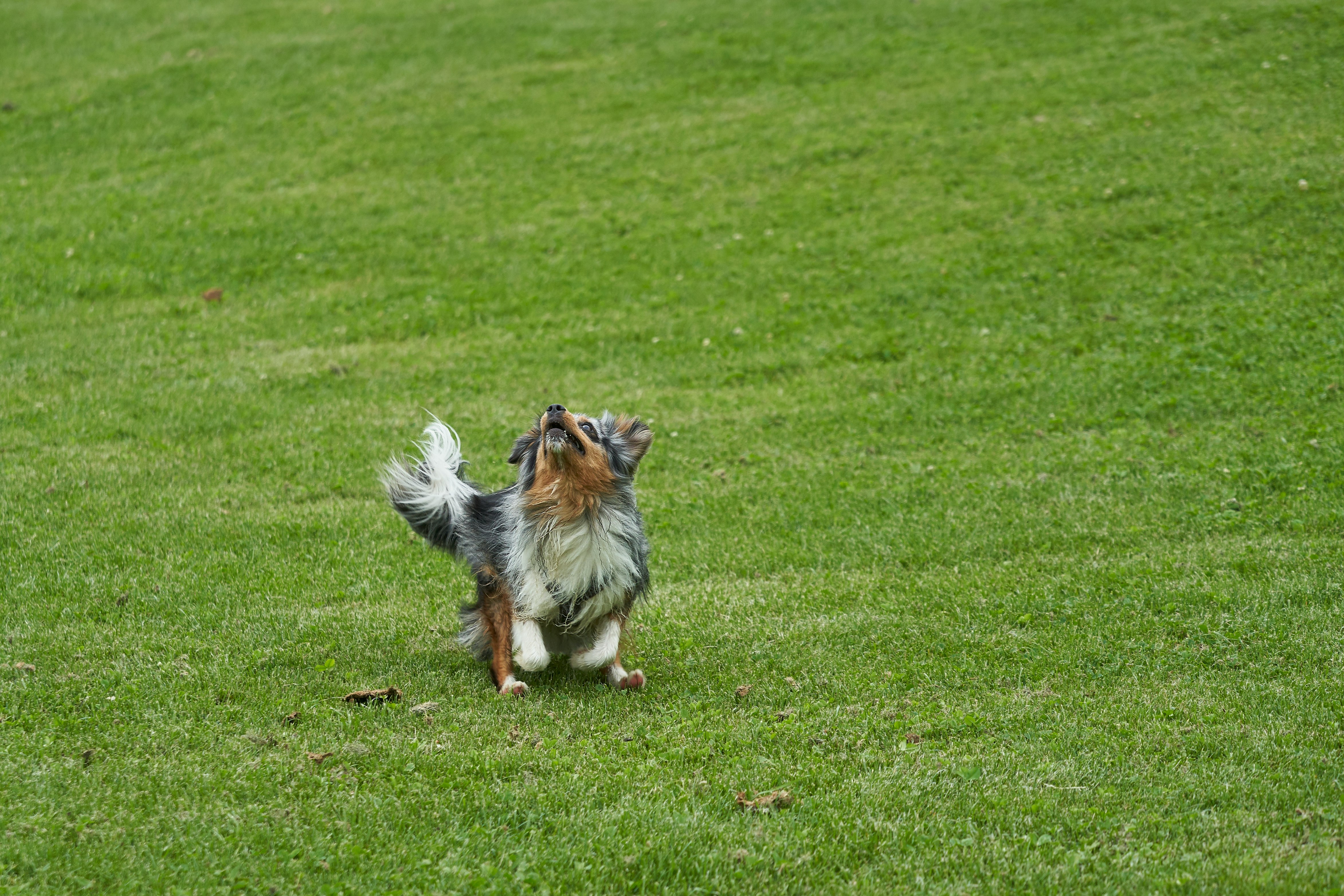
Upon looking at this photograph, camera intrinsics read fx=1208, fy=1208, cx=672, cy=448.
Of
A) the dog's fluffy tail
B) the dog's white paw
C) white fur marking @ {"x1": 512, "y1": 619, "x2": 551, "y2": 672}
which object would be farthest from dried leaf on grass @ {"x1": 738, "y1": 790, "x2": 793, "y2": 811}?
the dog's fluffy tail

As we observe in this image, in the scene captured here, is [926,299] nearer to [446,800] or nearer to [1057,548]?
[1057,548]

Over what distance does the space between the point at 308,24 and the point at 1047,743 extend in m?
26.5

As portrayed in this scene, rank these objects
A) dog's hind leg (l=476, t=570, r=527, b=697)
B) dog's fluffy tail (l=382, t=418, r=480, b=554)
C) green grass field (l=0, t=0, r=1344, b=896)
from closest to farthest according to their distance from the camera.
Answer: green grass field (l=0, t=0, r=1344, b=896) < dog's hind leg (l=476, t=570, r=527, b=697) < dog's fluffy tail (l=382, t=418, r=480, b=554)

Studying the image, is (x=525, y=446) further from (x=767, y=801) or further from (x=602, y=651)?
(x=767, y=801)

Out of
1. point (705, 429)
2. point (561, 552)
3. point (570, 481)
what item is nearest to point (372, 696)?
point (561, 552)

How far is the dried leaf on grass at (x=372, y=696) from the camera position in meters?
7.16

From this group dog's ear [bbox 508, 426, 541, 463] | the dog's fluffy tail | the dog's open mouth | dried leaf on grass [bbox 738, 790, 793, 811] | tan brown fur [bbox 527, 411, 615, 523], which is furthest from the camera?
the dog's fluffy tail

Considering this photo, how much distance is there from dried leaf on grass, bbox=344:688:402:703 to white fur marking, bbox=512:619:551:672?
75 cm

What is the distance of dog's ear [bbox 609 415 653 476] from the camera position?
760 centimetres

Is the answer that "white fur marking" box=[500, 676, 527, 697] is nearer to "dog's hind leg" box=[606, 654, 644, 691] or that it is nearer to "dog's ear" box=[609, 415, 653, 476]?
"dog's hind leg" box=[606, 654, 644, 691]

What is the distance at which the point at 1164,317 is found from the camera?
14742 millimetres

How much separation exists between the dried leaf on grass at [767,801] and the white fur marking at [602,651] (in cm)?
171

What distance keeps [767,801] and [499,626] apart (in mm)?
2385

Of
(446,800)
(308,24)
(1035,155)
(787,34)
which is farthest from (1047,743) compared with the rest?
(308,24)
